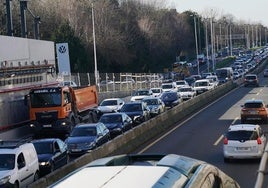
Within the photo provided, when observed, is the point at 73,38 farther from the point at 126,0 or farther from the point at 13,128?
the point at 126,0

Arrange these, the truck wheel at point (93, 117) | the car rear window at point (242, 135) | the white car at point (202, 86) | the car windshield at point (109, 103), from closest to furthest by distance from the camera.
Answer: the car rear window at point (242, 135), the truck wheel at point (93, 117), the car windshield at point (109, 103), the white car at point (202, 86)

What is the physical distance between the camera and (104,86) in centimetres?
6378

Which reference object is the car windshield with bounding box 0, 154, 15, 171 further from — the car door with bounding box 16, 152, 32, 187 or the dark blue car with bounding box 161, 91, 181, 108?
the dark blue car with bounding box 161, 91, 181, 108

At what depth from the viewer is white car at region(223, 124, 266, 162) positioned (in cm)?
2209

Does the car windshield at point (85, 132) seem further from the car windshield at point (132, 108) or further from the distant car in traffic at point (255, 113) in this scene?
the distant car in traffic at point (255, 113)

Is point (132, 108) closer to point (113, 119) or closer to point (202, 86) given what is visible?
point (113, 119)

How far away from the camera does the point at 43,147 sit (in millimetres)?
21906

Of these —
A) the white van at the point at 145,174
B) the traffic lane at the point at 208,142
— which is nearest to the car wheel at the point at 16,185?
the traffic lane at the point at 208,142

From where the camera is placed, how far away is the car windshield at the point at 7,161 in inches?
688

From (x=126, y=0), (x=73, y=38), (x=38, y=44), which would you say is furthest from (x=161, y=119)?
(x=126, y=0)

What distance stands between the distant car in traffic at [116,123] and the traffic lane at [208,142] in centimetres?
239

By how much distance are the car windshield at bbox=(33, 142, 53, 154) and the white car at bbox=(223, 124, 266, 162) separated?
254 inches

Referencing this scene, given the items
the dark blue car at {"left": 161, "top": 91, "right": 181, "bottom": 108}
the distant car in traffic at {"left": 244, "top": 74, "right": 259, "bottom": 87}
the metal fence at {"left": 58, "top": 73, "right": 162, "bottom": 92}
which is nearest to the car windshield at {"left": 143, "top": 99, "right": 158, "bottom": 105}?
the dark blue car at {"left": 161, "top": 91, "right": 181, "bottom": 108}

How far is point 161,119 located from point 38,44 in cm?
1224
